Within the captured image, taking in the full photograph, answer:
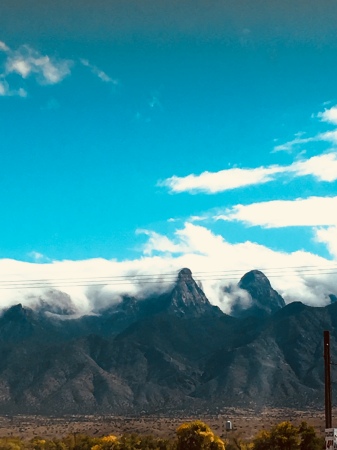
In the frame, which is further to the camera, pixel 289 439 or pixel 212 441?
pixel 212 441

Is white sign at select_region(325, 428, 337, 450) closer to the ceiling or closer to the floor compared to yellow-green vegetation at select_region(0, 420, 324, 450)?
closer to the ceiling

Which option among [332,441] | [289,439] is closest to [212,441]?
[289,439]

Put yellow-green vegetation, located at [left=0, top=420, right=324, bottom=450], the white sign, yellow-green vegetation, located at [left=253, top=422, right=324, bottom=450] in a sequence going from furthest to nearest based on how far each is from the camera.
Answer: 1. yellow-green vegetation, located at [left=0, top=420, right=324, bottom=450]
2. yellow-green vegetation, located at [left=253, top=422, right=324, bottom=450]
3. the white sign

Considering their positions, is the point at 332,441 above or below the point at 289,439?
above

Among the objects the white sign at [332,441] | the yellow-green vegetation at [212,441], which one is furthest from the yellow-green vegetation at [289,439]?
the white sign at [332,441]

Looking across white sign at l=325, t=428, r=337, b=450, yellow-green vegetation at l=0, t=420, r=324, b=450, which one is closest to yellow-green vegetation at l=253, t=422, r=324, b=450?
yellow-green vegetation at l=0, t=420, r=324, b=450

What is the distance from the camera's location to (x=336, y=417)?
199 m

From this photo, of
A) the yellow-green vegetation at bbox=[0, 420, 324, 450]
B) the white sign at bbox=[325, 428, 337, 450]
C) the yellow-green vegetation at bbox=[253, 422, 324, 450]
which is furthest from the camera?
the yellow-green vegetation at bbox=[0, 420, 324, 450]

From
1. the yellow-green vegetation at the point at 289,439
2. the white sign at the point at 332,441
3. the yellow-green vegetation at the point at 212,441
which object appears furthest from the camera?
the yellow-green vegetation at the point at 212,441

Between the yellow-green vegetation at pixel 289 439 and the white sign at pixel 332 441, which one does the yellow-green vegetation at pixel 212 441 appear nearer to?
the yellow-green vegetation at pixel 289 439

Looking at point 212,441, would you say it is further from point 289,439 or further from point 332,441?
point 332,441

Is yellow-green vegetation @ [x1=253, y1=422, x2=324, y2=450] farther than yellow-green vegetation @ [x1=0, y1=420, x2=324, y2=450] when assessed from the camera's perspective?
No

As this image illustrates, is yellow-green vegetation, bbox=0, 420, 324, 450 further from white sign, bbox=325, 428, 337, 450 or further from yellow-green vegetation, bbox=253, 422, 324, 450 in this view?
white sign, bbox=325, 428, 337, 450

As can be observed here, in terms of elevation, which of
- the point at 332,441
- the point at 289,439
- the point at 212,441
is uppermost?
the point at 332,441
